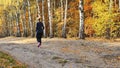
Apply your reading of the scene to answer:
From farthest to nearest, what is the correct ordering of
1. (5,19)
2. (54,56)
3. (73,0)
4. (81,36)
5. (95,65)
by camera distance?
(5,19) < (73,0) < (81,36) < (54,56) < (95,65)

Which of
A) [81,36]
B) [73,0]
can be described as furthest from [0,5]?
[81,36]

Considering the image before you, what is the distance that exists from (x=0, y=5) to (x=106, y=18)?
212ft

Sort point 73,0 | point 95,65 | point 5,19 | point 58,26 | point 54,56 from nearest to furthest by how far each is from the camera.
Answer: point 95,65, point 54,56, point 58,26, point 73,0, point 5,19

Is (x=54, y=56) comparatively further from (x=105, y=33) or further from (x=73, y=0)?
(x=73, y=0)

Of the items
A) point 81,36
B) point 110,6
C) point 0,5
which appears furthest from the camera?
point 0,5

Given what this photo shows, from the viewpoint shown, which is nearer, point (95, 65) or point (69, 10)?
point (95, 65)

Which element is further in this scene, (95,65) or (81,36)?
(81,36)

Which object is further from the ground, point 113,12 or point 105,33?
point 113,12

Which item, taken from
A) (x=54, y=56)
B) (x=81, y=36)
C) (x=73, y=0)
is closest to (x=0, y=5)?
(x=73, y=0)

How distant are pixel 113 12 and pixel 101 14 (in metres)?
2.13

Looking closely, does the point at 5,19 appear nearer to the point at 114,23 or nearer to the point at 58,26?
the point at 58,26

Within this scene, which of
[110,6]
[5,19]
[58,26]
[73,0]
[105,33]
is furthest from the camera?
[5,19]

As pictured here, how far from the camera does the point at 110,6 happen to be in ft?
133

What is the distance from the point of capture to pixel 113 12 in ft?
139
